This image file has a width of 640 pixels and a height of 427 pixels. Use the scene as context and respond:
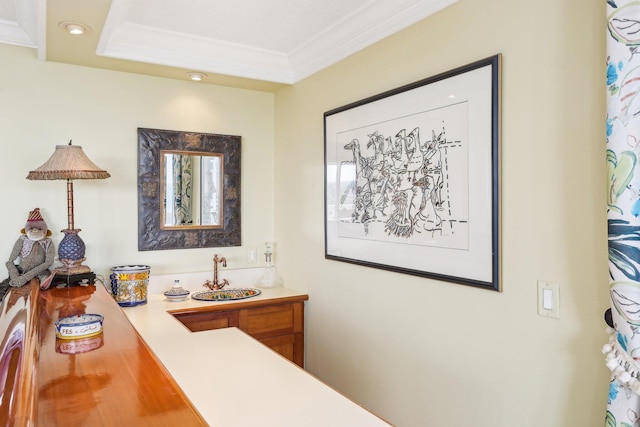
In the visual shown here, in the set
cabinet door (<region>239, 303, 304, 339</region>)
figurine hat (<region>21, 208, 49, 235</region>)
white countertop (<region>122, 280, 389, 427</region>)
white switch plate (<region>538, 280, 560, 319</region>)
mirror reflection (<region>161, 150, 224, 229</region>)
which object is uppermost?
mirror reflection (<region>161, 150, 224, 229</region>)

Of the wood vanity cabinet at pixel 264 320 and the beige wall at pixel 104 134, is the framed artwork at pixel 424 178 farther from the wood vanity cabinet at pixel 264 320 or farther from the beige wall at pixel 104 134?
the beige wall at pixel 104 134

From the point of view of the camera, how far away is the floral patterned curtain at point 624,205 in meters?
1.23

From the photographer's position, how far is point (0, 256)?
2.54m

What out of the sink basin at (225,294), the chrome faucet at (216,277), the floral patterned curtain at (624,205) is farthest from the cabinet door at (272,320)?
the floral patterned curtain at (624,205)

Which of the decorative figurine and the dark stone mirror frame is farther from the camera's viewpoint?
the dark stone mirror frame

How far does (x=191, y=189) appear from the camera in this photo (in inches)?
122

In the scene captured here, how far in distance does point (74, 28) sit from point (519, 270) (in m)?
2.25

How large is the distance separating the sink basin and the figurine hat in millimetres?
949

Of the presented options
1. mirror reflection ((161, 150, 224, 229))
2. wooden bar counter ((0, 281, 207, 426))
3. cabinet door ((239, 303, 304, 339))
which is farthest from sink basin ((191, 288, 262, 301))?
wooden bar counter ((0, 281, 207, 426))

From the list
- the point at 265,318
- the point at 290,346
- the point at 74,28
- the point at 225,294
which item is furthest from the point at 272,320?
the point at 74,28

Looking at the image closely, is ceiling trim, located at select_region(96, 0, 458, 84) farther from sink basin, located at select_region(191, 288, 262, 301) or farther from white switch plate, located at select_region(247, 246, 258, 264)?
sink basin, located at select_region(191, 288, 262, 301)

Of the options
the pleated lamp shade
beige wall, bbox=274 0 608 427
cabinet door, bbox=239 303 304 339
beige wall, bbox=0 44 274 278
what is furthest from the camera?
cabinet door, bbox=239 303 304 339

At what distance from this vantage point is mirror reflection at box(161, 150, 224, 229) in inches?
119

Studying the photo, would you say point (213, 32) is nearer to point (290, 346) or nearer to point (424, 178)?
point (424, 178)
